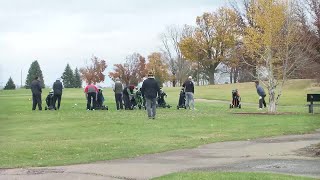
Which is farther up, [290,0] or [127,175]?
[290,0]

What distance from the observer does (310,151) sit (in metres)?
11.9

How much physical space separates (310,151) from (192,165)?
3356 millimetres

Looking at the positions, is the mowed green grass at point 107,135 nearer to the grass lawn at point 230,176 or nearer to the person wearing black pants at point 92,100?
the grass lawn at point 230,176

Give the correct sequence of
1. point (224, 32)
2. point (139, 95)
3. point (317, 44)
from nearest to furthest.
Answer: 1. point (139, 95)
2. point (317, 44)
3. point (224, 32)

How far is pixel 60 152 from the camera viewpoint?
469 inches

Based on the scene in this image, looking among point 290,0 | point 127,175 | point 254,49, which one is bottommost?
point 127,175

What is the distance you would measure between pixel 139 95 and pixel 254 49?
672 centimetres

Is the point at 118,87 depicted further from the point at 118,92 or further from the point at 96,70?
the point at 96,70

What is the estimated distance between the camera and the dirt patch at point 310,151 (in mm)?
11438

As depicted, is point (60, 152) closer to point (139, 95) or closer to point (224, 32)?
point (139, 95)

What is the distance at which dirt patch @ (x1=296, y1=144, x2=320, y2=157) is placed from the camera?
37.5ft

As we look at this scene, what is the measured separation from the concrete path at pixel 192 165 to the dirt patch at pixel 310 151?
0.13 m

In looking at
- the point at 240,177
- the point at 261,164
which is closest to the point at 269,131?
the point at 261,164

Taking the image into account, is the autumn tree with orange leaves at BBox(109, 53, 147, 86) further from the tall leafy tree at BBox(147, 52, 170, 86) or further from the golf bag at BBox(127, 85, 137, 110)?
the golf bag at BBox(127, 85, 137, 110)
